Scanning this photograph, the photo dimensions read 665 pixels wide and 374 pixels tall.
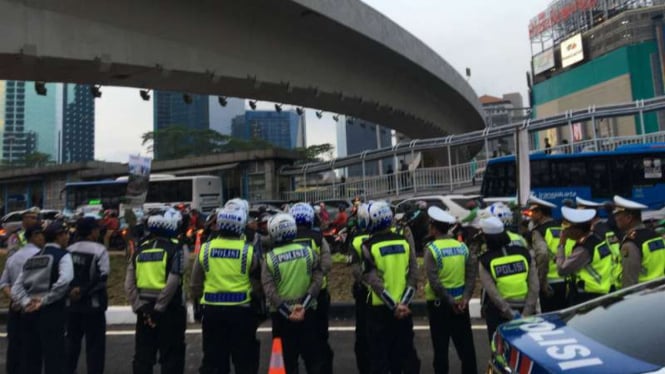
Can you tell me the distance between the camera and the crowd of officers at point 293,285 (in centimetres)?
447

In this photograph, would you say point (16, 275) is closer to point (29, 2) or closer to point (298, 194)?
point (29, 2)

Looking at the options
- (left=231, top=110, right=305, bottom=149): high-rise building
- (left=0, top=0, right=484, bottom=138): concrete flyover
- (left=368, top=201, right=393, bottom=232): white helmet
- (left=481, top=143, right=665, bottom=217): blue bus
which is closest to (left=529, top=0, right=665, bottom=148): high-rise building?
(left=481, top=143, right=665, bottom=217): blue bus

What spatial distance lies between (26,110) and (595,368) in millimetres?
93919

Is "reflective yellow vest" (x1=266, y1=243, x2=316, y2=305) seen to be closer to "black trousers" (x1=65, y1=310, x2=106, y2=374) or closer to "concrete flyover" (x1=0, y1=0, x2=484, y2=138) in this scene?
"black trousers" (x1=65, y1=310, x2=106, y2=374)

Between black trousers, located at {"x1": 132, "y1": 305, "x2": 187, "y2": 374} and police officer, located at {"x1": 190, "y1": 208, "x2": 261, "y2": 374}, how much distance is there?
48 cm

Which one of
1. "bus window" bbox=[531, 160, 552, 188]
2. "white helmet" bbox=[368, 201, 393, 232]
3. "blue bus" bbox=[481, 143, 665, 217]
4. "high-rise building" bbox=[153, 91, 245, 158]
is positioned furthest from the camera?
"high-rise building" bbox=[153, 91, 245, 158]

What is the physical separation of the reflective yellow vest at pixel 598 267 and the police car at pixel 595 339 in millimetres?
1610

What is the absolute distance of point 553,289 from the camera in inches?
220

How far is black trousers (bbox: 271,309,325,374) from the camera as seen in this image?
4.61 meters

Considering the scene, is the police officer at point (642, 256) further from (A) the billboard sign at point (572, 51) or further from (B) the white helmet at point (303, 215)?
(A) the billboard sign at point (572, 51)

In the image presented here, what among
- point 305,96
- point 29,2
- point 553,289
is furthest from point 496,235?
point 305,96

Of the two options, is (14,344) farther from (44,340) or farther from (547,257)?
(547,257)

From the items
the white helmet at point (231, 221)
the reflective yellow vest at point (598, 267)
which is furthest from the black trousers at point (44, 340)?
the reflective yellow vest at point (598, 267)

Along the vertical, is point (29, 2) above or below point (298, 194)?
above
